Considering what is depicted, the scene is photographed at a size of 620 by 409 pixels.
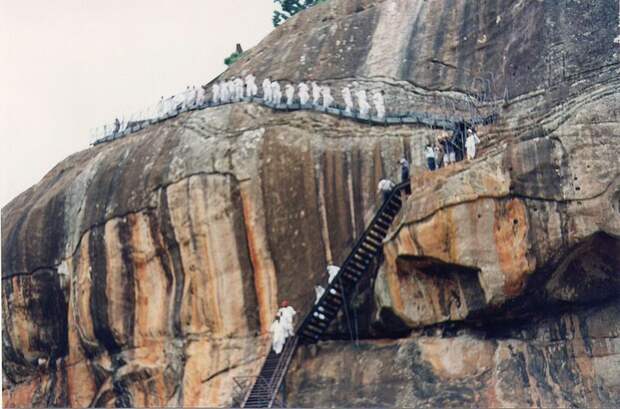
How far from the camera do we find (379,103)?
28281mm

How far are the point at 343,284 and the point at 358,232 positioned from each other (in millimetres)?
1349

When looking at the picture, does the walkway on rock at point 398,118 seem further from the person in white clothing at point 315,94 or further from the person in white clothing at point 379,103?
the person in white clothing at point 315,94

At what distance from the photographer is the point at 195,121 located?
29.0 metres

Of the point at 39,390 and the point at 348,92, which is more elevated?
the point at 348,92

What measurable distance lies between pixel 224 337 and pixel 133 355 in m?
2.25

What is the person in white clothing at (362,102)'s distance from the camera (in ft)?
91.6

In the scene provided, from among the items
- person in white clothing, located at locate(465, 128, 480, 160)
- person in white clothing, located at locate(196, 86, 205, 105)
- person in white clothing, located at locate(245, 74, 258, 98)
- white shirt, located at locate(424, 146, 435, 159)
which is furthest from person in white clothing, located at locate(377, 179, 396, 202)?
person in white clothing, located at locate(196, 86, 205, 105)

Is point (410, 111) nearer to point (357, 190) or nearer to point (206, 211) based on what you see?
point (357, 190)

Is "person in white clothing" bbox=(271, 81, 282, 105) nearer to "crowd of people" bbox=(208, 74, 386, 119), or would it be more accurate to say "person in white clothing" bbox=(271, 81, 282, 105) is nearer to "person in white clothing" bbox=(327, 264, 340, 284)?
"crowd of people" bbox=(208, 74, 386, 119)

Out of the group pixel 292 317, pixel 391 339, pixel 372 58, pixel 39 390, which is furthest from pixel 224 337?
pixel 372 58

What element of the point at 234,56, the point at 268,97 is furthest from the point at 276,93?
the point at 234,56

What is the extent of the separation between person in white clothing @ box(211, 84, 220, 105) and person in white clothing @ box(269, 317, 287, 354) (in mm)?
6347

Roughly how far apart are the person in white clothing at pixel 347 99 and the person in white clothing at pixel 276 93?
4.54 feet

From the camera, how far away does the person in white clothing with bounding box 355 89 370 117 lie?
2792cm
